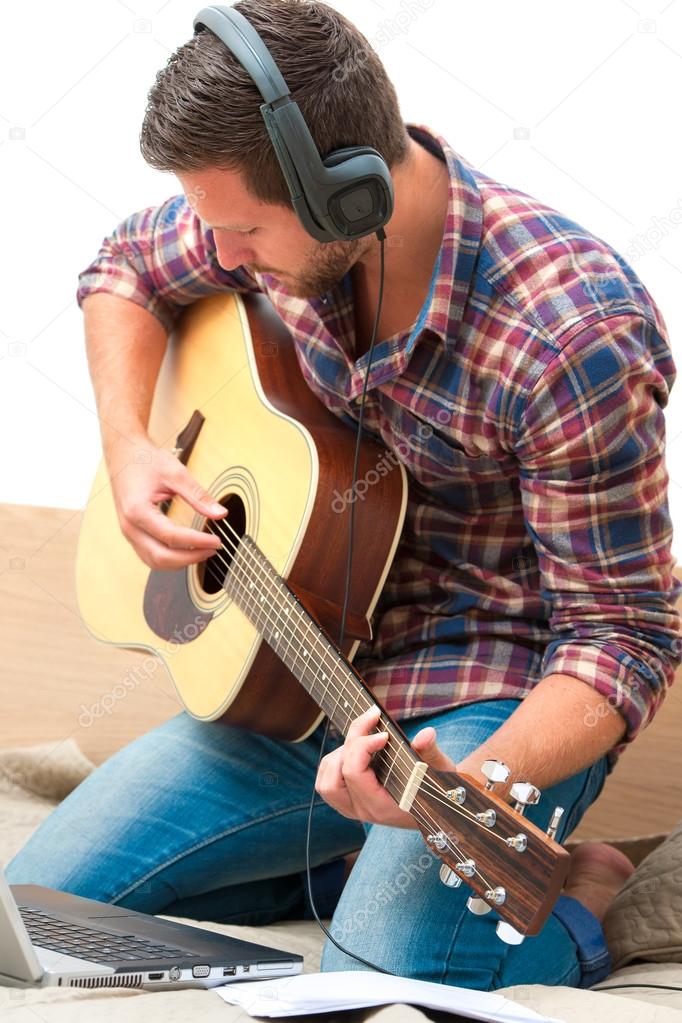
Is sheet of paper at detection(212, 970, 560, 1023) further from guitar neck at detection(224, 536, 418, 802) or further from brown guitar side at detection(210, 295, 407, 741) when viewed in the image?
brown guitar side at detection(210, 295, 407, 741)

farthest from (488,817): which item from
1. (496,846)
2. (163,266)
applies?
(163,266)

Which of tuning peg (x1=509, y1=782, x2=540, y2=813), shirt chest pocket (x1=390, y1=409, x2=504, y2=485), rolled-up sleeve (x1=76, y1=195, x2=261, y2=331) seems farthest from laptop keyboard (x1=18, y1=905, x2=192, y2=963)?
rolled-up sleeve (x1=76, y1=195, x2=261, y2=331)

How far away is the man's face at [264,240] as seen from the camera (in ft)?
3.33

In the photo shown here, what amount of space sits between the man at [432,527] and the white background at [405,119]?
0.61 meters

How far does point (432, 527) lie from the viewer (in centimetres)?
118

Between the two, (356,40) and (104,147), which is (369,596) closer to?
(356,40)

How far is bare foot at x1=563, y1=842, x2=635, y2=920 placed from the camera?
1297 mm

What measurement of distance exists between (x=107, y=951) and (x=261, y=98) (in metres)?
0.72

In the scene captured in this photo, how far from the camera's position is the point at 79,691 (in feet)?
5.85

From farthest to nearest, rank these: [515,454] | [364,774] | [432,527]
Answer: [432,527]
[515,454]
[364,774]

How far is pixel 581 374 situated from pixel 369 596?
1.07 ft

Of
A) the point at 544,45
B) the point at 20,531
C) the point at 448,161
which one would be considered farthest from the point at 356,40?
the point at 20,531

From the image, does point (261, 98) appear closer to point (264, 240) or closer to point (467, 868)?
point (264, 240)

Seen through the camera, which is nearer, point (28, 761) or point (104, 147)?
point (28, 761)
